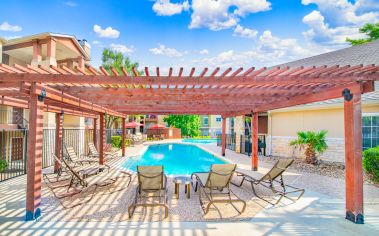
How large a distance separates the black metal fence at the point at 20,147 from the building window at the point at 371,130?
16.2 m

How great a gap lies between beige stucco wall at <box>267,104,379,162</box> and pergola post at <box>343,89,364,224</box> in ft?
29.9

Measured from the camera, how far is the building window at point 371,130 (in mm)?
12022

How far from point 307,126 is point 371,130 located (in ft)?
10.9

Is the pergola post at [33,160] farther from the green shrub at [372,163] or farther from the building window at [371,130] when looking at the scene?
the building window at [371,130]

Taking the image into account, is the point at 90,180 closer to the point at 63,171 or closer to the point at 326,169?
the point at 63,171

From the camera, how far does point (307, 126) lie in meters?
14.8

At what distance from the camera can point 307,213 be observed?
213 inches

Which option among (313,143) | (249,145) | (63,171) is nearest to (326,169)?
(313,143)

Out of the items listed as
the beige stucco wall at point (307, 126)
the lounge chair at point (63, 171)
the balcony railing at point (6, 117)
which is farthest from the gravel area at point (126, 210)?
the balcony railing at point (6, 117)

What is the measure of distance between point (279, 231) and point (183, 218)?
2.03m

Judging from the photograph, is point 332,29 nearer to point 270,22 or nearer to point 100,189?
point 270,22

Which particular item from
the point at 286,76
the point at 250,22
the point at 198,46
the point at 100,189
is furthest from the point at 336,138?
the point at 198,46

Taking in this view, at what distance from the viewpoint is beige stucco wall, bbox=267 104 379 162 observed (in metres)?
13.3

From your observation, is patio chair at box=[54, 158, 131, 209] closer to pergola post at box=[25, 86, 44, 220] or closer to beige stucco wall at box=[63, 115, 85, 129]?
pergola post at box=[25, 86, 44, 220]
